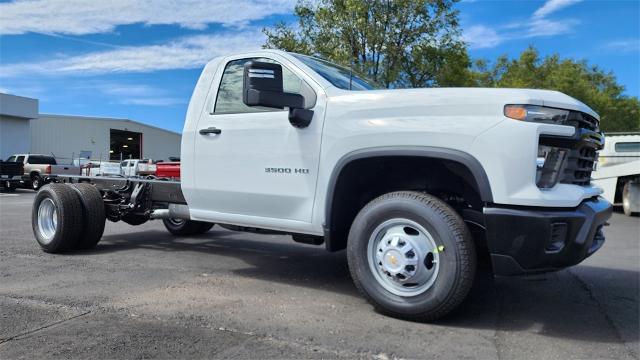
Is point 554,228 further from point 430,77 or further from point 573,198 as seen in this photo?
point 430,77

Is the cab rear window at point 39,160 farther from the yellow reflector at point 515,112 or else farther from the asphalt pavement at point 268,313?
the yellow reflector at point 515,112

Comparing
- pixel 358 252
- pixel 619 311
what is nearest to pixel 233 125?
pixel 358 252

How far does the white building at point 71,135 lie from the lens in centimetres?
3359

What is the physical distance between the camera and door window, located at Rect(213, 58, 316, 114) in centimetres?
476

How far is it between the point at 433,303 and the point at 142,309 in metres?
2.24

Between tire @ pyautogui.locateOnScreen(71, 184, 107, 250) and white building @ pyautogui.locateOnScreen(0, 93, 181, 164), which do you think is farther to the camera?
white building @ pyautogui.locateOnScreen(0, 93, 181, 164)

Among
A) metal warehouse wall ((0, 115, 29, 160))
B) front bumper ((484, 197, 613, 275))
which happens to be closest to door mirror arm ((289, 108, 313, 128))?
front bumper ((484, 197, 613, 275))

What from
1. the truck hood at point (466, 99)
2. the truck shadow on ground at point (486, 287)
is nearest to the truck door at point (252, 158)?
the truck hood at point (466, 99)

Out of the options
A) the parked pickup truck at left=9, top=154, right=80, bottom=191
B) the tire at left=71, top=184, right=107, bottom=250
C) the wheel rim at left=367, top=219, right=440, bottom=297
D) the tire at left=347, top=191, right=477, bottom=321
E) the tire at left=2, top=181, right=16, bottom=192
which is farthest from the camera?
the parked pickup truck at left=9, top=154, right=80, bottom=191

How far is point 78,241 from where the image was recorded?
6.55 metres

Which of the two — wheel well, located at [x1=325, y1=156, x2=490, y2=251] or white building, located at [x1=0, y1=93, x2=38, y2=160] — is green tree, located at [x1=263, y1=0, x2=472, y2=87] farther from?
white building, located at [x1=0, y1=93, x2=38, y2=160]

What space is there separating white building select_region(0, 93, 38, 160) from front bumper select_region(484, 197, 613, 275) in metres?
35.9

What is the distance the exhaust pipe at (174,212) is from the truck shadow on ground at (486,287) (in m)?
0.82

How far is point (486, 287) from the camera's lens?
16.9 ft
